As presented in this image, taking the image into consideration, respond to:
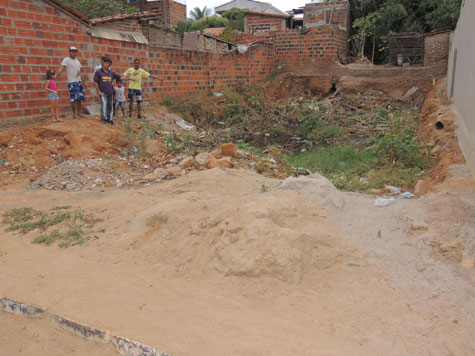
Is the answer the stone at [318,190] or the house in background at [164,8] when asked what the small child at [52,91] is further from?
the house in background at [164,8]

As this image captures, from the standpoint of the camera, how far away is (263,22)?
73.6 ft

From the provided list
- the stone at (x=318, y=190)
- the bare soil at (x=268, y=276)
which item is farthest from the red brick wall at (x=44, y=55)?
the stone at (x=318, y=190)

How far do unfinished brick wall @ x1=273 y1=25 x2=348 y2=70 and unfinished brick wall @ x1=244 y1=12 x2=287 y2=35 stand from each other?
7219 millimetres

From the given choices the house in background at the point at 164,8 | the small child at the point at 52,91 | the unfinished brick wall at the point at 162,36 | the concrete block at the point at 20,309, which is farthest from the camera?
the house in background at the point at 164,8

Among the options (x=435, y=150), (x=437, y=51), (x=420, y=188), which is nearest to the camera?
(x=420, y=188)

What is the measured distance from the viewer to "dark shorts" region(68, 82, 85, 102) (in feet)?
24.7

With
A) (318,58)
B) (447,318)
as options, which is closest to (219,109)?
(318,58)

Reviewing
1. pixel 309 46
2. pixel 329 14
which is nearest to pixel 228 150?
pixel 309 46

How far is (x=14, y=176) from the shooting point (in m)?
6.17

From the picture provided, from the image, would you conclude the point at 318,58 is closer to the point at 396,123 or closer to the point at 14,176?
the point at 396,123

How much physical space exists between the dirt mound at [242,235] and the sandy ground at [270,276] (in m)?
0.01

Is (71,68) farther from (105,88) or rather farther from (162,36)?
(162,36)

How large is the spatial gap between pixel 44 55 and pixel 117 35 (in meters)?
2.37

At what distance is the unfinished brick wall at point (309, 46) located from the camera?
1450 cm
